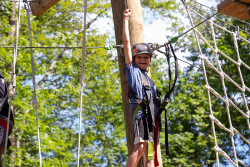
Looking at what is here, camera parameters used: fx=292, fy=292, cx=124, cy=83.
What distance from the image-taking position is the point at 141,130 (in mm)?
2318

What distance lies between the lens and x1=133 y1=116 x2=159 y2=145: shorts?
90.1 inches

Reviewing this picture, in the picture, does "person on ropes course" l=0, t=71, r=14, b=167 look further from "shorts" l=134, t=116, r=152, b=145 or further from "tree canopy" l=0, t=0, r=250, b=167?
"tree canopy" l=0, t=0, r=250, b=167

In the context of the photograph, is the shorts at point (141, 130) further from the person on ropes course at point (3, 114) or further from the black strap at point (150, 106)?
the person on ropes course at point (3, 114)

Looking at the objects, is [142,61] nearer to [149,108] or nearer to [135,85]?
[135,85]

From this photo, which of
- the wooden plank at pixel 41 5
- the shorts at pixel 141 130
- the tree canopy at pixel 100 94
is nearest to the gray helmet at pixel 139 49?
the shorts at pixel 141 130

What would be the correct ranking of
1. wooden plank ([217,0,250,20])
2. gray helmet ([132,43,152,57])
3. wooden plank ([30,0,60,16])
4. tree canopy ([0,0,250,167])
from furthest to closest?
tree canopy ([0,0,250,167])
wooden plank ([30,0,60,16])
gray helmet ([132,43,152,57])
wooden plank ([217,0,250,20])

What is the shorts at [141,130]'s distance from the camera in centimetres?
229

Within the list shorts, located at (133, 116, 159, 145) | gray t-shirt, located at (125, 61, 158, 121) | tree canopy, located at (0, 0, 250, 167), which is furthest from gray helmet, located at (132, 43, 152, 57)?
tree canopy, located at (0, 0, 250, 167)

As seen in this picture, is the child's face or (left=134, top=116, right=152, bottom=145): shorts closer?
(left=134, top=116, right=152, bottom=145): shorts

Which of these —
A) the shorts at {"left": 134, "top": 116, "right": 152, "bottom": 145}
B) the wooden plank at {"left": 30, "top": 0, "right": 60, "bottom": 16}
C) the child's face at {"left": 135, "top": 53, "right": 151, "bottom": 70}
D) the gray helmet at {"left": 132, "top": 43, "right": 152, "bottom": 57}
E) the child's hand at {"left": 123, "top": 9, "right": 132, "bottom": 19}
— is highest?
the wooden plank at {"left": 30, "top": 0, "right": 60, "bottom": 16}

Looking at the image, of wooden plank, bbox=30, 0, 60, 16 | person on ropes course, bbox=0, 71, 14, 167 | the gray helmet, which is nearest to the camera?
the gray helmet

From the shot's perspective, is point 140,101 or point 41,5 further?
point 41,5

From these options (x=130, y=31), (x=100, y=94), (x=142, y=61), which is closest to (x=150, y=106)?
(x=142, y=61)

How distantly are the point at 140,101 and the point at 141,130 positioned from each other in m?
0.23
